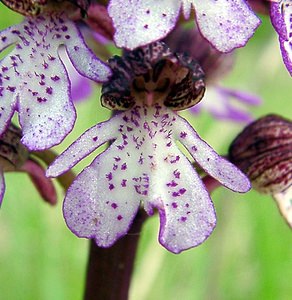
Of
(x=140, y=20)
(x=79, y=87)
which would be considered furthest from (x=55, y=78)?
(x=79, y=87)

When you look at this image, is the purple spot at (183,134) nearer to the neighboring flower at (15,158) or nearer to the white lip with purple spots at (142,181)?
the white lip with purple spots at (142,181)

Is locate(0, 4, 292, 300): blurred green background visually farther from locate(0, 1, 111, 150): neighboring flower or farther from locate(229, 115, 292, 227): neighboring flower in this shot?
locate(0, 1, 111, 150): neighboring flower

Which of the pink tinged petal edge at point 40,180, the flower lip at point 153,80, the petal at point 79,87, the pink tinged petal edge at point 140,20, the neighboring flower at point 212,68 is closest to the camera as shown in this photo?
the pink tinged petal edge at point 140,20

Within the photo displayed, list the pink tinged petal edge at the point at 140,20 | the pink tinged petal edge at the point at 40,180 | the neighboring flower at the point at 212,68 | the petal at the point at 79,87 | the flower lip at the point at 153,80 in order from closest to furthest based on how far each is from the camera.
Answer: the pink tinged petal edge at the point at 140,20, the flower lip at the point at 153,80, the pink tinged petal edge at the point at 40,180, the neighboring flower at the point at 212,68, the petal at the point at 79,87

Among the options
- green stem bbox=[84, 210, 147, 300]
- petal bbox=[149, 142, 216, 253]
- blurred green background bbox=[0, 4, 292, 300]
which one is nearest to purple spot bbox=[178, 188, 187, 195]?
petal bbox=[149, 142, 216, 253]

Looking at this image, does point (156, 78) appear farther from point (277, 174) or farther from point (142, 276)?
point (142, 276)

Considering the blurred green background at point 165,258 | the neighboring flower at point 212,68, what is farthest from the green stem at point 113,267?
the blurred green background at point 165,258
